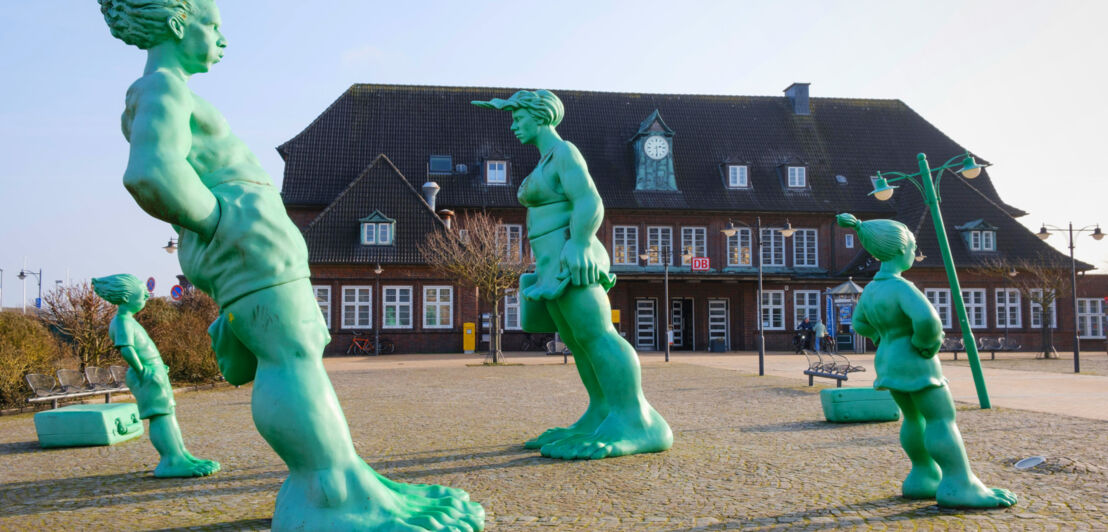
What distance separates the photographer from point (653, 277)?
105 feet

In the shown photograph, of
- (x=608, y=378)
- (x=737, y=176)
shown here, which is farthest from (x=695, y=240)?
(x=608, y=378)

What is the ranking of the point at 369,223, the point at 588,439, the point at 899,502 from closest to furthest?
the point at 899,502 → the point at 588,439 → the point at 369,223

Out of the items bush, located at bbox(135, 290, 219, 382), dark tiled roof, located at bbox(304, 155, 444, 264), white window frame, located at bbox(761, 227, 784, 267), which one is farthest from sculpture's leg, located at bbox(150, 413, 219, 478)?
white window frame, located at bbox(761, 227, 784, 267)

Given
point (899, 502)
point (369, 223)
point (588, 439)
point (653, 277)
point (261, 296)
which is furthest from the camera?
point (653, 277)

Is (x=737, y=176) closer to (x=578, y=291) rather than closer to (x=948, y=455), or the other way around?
(x=578, y=291)

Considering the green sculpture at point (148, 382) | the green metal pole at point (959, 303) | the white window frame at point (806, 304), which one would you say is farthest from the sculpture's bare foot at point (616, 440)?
the white window frame at point (806, 304)

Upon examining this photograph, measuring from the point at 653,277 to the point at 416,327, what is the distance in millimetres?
9407

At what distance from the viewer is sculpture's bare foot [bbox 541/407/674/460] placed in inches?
241

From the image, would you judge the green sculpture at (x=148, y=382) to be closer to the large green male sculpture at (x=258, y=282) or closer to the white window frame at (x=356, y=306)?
the large green male sculpture at (x=258, y=282)

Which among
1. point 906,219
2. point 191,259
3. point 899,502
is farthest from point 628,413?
point 906,219

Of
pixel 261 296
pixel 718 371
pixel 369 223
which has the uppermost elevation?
pixel 369 223

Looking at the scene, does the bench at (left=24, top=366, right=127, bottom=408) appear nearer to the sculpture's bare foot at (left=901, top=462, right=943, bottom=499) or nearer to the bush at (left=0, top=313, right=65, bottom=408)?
the bush at (left=0, top=313, right=65, bottom=408)

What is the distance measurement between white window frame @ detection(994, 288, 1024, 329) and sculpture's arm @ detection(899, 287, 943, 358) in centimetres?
3360

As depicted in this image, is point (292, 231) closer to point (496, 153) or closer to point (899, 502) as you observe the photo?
point (899, 502)
